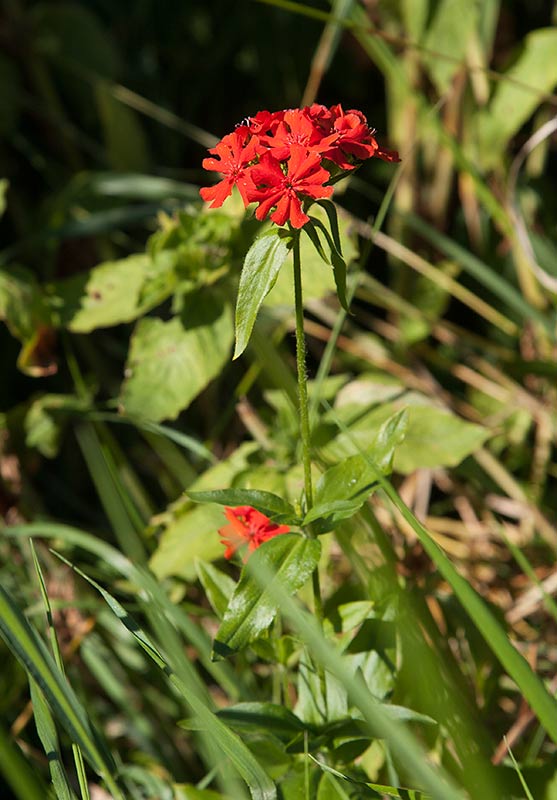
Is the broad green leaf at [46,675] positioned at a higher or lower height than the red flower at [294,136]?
lower

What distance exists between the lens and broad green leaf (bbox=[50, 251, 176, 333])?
3.70ft

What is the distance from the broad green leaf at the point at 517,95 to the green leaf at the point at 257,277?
2.75 ft

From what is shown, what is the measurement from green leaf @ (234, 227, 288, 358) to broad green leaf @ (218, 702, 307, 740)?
0.31 m

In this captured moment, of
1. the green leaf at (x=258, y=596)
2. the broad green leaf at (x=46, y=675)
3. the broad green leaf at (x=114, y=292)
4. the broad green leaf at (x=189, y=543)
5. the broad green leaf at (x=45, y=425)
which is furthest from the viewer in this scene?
the broad green leaf at (x=45, y=425)

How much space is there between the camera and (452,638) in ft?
3.67

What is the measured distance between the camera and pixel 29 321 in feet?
4.05

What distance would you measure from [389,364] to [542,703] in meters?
0.91

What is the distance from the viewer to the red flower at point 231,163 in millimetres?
710

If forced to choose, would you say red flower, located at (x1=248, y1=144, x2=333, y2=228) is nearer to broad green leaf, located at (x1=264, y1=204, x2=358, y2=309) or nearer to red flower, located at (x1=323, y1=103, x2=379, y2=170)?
red flower, located at (x1=323, y1=103, x2=379, y2=170)

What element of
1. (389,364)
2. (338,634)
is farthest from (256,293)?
(389,364)

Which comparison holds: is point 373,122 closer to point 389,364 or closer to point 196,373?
point 389,364

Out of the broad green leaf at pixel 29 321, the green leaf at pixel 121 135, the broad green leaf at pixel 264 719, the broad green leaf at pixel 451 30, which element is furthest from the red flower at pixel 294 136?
the green leaf at pixel 121 135

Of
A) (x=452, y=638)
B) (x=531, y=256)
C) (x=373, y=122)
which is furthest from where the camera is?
(x=373, y=122)

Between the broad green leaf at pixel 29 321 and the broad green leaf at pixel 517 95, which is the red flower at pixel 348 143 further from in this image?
the broad green leaf at pixel 517 95
